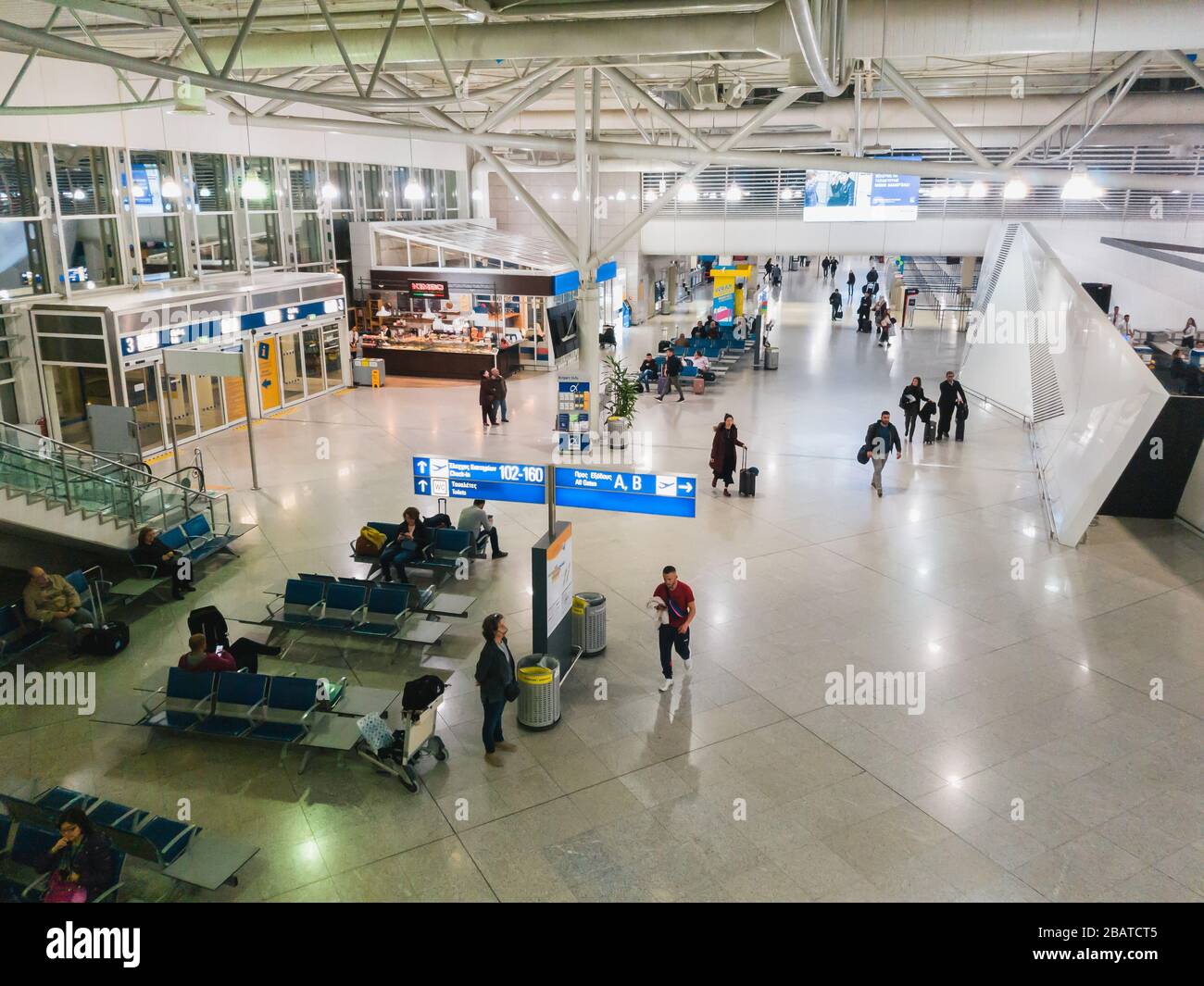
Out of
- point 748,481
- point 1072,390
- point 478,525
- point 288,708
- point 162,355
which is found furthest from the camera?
point 162,355

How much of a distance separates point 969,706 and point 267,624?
772cm

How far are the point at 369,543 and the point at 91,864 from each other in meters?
6.59

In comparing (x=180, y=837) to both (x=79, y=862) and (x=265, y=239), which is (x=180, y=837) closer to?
(x=79, y=862)

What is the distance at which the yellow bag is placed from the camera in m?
12.7

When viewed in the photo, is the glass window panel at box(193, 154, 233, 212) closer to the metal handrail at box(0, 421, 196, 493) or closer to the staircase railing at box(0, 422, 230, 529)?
the staircase railing at box(0, 422, 230, 529)

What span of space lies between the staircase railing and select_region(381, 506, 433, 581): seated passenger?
3.06 meters

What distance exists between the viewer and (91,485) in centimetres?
1216

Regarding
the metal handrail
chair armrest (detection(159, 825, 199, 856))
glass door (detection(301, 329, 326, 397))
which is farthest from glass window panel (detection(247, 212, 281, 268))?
chair armrest (detection(159, 825, 199, 856))

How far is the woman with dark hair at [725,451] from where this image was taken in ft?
52.6

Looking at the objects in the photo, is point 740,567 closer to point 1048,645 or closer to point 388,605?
point 1048,645

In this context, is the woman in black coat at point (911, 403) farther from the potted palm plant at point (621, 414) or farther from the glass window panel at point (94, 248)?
the glass window panel at point (94, 248)

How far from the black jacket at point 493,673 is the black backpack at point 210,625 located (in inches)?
121

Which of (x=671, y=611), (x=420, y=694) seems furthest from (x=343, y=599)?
(x=671, y=611)
